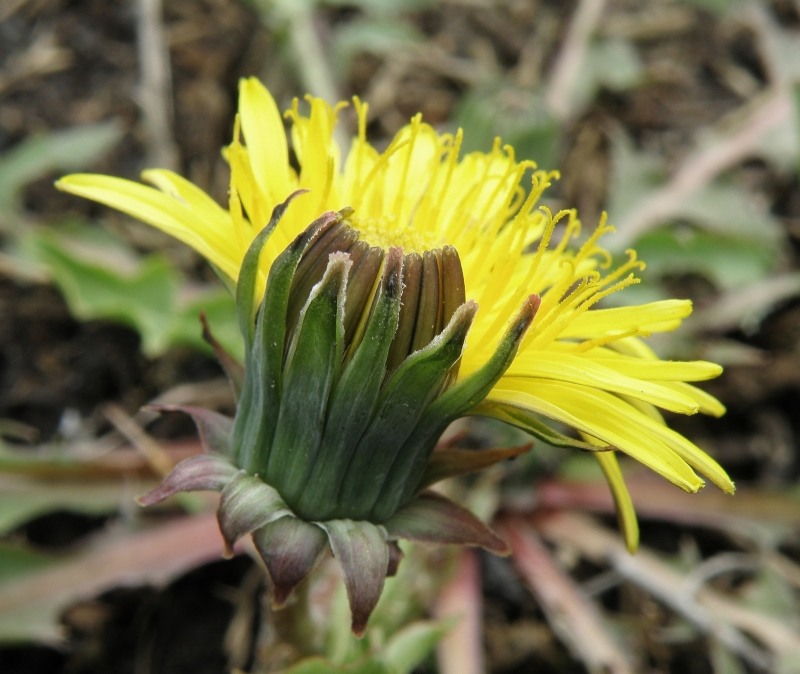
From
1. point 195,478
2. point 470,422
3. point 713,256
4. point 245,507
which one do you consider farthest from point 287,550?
point 713,256

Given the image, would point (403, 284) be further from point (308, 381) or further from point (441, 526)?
point (441, 526)

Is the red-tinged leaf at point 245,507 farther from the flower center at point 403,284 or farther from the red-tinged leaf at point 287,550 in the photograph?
the flower center at point 403,284

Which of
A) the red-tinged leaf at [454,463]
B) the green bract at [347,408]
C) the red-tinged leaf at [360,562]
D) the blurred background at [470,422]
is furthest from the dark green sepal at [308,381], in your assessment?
the blurred background at [470,422]

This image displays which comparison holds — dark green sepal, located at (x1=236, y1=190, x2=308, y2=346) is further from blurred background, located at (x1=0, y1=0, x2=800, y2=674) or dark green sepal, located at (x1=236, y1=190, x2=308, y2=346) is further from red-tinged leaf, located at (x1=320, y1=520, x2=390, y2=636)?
blurred background, located at (x1=0, y1=0, x2=800, y2=674)

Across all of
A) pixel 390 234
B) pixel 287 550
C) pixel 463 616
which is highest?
pixel 390 234

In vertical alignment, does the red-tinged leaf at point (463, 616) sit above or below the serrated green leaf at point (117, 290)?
below
